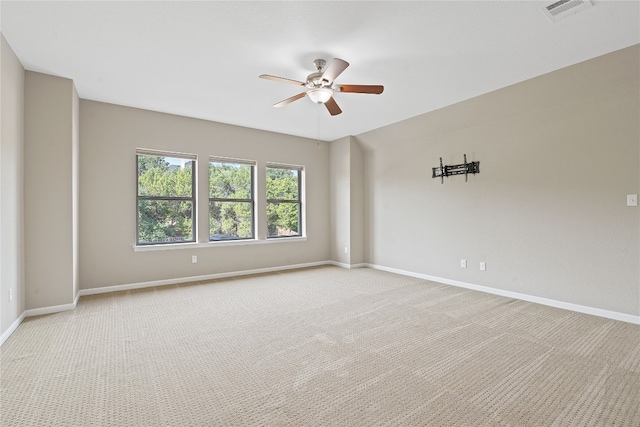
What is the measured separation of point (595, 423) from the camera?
1720 mm

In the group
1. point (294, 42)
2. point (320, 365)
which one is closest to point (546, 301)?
point (320, 365)

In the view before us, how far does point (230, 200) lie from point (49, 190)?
250 cm

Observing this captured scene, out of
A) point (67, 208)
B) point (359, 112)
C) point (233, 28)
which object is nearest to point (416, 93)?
point (359, 112)

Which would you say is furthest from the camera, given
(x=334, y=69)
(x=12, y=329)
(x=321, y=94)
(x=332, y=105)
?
(x=332, y=105)

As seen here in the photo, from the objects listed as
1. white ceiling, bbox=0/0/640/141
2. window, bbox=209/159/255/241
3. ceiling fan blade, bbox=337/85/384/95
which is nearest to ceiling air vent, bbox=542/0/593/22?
white ceiling, bbox=0/0/640/141

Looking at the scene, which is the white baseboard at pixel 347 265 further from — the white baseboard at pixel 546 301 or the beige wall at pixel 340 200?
the white baseboard at pixel 546 301

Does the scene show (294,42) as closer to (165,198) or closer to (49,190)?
(49,190)

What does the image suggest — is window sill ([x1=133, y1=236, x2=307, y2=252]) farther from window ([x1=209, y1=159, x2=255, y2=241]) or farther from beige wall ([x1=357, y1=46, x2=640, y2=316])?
beige wall ([x1=357, y1=46, x2=640, y2=316])

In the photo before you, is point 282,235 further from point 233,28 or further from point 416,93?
point 233,28

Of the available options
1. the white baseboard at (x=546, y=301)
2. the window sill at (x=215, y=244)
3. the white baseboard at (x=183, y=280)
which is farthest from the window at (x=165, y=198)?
the white baseboard at (x=546, y=301)

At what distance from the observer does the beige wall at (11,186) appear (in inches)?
109

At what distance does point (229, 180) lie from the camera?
18.3ft

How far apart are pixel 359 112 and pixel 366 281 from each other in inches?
105

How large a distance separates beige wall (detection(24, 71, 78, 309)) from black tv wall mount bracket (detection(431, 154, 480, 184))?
4999mm
